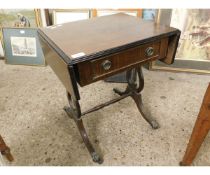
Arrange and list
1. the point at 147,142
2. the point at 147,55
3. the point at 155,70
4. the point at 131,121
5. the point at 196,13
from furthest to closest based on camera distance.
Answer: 1. the point at 155,70
2. the point at 196,13
3. the point at 131,121
4. the point at 147,142
5. the point at 147,55

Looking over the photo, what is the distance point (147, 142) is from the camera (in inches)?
56.8

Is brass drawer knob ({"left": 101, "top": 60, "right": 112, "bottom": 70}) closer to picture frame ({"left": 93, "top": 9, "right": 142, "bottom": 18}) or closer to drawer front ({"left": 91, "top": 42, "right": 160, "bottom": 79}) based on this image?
drawer front ({"left": 91, "top": 42, "right": 160, "bottom": 79})

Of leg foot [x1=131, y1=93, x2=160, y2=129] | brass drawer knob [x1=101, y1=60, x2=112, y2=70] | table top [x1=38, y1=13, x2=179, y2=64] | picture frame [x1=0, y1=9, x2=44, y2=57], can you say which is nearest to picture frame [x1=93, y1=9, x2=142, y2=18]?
picture frame [x1=0, y1=9, x2=44, y2=57]

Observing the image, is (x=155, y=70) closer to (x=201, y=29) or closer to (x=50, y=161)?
(x=201, y=29)

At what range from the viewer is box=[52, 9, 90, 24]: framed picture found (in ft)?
7.06

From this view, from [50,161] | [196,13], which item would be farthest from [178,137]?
[196,13]

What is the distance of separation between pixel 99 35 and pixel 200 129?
698 mm

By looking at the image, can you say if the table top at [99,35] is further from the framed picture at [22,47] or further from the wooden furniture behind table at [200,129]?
the framed picture at [22,47]

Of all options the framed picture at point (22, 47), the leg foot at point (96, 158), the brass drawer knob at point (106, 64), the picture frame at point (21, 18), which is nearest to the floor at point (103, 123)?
A: the leg foot at point (96, 158)

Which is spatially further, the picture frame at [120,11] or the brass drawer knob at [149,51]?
the picture frame at [120,11]

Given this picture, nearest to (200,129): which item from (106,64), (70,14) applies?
(106,64)

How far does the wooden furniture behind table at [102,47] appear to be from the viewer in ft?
3.05
